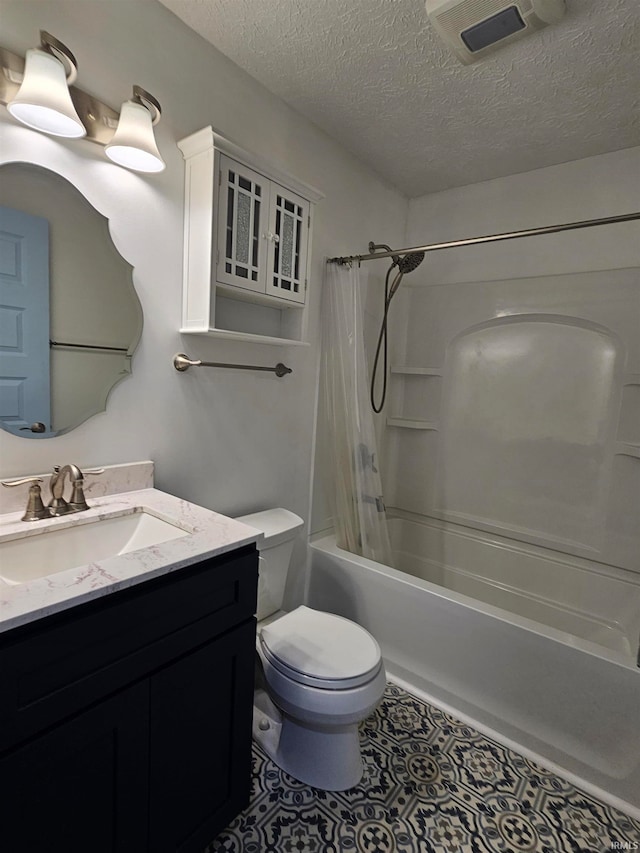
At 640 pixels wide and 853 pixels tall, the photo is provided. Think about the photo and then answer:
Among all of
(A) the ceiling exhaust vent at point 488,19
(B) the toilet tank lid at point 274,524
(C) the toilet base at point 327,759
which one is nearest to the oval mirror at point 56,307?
(B) the toilet tank lid at point 274,524

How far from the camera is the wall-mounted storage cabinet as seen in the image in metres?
1.42

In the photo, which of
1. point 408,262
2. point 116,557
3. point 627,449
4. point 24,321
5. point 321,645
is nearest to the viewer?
point 116,557

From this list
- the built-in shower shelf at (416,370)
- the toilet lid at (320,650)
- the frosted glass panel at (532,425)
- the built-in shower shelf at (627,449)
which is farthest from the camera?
the built-in shower shelf at (416,370)

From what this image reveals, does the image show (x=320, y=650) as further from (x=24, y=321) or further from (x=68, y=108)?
(x=68, y=108)

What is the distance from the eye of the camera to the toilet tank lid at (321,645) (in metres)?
1.38

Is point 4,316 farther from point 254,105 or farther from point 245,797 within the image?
point 245,797

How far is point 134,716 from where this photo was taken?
906 mm

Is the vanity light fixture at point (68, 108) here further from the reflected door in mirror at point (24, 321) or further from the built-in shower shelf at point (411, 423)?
the built-in shower shelf at point (411, 423)

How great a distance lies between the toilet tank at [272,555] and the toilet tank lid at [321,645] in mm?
131

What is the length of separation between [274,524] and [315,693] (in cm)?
64

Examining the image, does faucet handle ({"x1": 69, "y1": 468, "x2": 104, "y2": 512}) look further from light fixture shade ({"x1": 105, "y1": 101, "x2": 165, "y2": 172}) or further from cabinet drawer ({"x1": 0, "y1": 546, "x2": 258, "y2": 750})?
light fixture shade ({"x1": 105, "y1": 101, "x2": 165, "y2": 172})

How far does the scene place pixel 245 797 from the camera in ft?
4.13

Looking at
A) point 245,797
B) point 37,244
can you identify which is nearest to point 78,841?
point 245,797

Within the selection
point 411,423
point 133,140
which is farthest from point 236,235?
point 411,423
